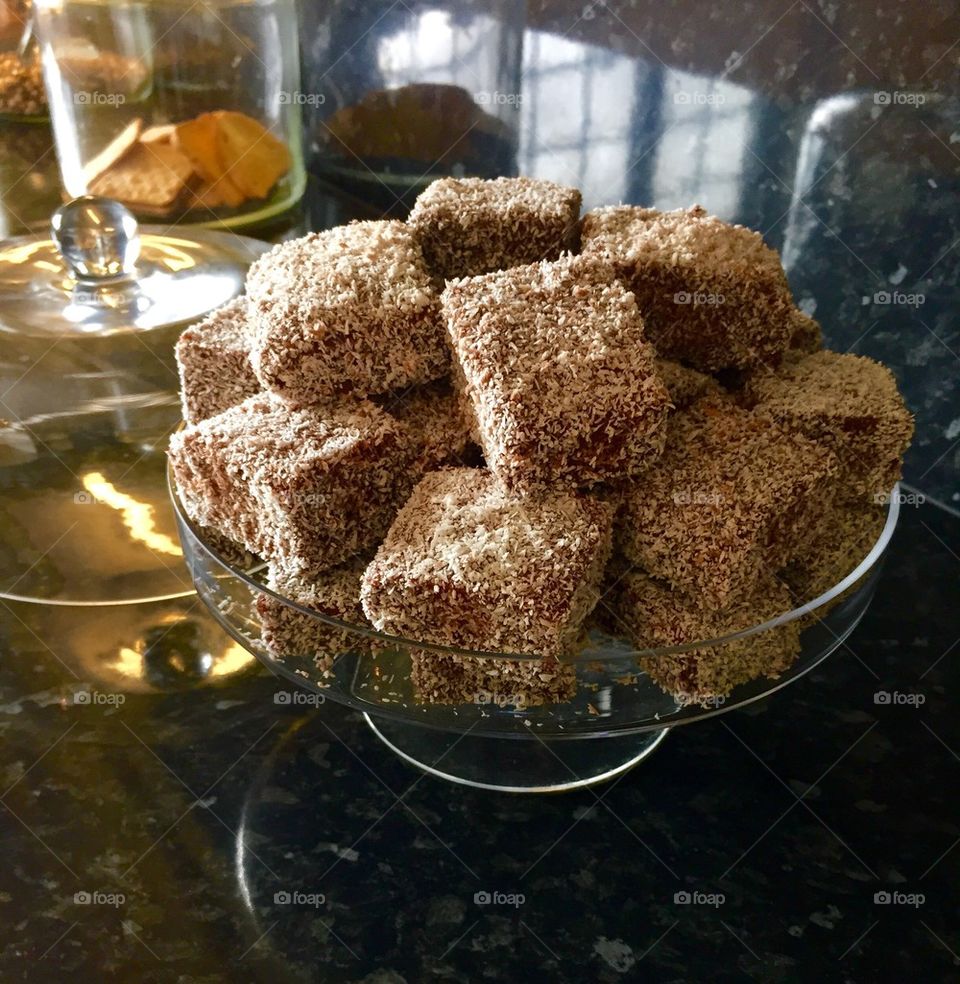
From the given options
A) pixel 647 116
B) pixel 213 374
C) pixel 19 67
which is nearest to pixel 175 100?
pixel 19 67

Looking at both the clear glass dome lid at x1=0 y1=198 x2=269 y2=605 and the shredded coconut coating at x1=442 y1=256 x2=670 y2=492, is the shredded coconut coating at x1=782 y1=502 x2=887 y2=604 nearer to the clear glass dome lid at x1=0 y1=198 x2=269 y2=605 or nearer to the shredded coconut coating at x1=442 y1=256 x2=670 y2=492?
the shredded coconut coating at x1=442 y1=256 x2=670 y2=492

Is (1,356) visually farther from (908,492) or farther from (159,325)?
(908,492)

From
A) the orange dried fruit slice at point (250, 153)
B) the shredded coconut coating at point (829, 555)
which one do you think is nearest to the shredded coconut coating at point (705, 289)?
the shredded coconut coating at point (829, 555)

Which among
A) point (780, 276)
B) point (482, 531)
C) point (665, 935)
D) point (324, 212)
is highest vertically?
point (780, 276)

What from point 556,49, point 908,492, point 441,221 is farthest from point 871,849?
point 556,49

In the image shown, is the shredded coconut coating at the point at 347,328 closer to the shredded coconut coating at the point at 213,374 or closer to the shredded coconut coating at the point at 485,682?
the shredded coconut coating at the point at 213,374

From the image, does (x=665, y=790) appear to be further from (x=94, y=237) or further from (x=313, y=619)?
(x=94, y=237)
